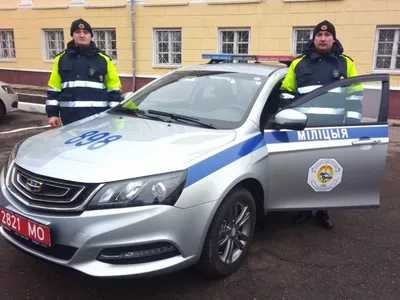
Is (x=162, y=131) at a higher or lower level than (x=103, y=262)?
higher

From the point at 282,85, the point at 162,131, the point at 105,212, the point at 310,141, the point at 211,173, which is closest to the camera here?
the point at 105,212

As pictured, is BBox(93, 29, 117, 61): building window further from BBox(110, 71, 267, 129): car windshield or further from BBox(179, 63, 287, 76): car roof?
BBox(110, 71, 267, 129): car windshield

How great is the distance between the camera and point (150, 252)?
236 centimetres

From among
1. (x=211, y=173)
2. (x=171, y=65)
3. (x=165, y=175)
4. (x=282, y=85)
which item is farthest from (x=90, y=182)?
(x=171, y=65)

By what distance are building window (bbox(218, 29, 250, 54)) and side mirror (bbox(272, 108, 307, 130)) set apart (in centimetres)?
848

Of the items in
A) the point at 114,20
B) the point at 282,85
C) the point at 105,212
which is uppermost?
the point at 114,20

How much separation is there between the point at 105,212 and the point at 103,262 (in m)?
0.30

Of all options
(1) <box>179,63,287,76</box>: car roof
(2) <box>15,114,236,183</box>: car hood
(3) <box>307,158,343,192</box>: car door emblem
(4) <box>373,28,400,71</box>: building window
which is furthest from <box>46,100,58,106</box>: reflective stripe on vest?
(4) <box>373,28,400,71</box>: building window

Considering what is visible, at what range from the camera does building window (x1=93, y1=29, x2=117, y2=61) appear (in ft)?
42.1

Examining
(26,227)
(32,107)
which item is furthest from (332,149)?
(32,107)

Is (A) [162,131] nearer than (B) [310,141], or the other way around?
(A) [162,131]

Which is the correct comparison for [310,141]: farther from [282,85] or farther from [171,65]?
[171,65]

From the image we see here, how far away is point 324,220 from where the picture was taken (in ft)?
12.6

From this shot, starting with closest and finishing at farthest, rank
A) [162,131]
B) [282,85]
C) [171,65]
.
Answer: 1. [162,131]
2. [282,85]
3. [171,65]
